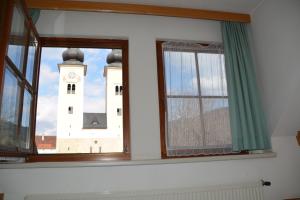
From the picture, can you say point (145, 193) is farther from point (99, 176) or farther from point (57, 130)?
point (57, 130)

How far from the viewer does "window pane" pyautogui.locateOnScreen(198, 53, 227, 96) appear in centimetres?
249

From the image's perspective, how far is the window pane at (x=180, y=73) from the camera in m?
2.43

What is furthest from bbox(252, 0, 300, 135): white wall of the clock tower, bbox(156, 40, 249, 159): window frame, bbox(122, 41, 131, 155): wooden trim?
the clock tower

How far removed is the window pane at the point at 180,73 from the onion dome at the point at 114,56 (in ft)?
1.66

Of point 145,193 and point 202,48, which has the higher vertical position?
point 202,48

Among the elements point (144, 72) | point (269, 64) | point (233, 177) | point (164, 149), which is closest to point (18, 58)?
point (144, 72)

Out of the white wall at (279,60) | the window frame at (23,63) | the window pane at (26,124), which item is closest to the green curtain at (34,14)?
the window frame at (23,63)

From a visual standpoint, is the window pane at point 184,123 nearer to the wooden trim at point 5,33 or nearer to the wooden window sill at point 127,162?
the wooden window sill at point 127,162

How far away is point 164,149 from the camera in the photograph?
2.25 m

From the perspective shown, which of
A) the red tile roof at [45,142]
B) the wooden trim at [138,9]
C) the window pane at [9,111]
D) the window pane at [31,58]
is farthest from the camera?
the wooden trim at [138,9]

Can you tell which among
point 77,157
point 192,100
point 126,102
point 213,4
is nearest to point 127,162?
point 77,157

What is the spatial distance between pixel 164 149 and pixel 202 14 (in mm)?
1554

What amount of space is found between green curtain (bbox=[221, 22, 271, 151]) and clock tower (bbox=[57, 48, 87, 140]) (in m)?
1.56

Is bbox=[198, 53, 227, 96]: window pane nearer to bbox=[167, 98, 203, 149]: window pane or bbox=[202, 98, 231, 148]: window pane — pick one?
bbox=[202, 98, 231, 148]: window pane
